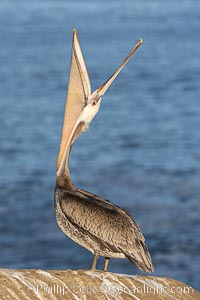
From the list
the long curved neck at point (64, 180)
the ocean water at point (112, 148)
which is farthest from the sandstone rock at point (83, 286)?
the ocean water at point (112, 148)

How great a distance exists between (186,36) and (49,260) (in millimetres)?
39493

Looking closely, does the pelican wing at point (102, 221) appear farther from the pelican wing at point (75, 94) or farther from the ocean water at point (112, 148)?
the ocean water at point (112, 148)

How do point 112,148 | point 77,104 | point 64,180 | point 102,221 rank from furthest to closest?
point 112,148 < point 77,104 < point 64,180 < point 102,221

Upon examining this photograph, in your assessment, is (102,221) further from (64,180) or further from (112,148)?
(112,148)

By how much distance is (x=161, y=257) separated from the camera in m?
18.6

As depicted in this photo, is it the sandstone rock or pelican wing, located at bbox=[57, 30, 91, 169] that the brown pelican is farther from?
the sandstone rock

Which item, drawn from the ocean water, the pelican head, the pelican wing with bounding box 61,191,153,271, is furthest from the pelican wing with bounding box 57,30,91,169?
the ocean water

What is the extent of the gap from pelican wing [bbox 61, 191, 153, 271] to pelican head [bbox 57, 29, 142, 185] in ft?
1.68

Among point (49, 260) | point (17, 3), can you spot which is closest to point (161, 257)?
point (49, 260)

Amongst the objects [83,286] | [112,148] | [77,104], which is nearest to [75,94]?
[77,104]

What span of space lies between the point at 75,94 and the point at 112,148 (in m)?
15.8

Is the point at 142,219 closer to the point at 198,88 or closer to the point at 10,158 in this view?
the point at 10,158

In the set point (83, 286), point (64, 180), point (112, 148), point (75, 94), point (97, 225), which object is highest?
point (112, 148)

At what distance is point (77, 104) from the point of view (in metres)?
10.4
